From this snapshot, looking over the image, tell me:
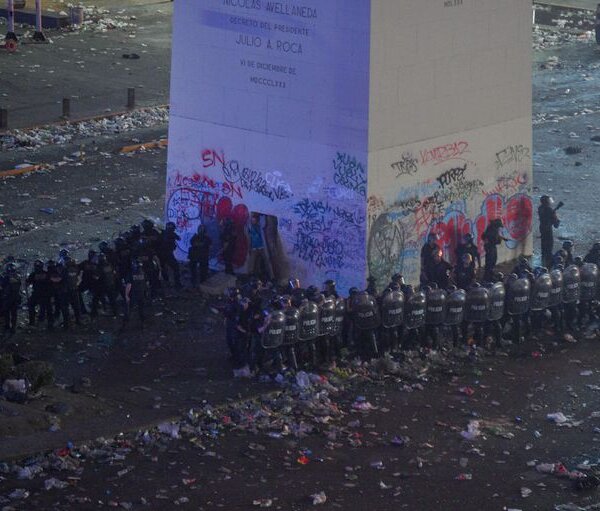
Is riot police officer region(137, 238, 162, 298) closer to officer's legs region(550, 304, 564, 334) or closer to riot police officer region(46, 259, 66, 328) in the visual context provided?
riot police officer region(46, 259, 66, 328)

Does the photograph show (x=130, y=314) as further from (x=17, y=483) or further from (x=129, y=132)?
(x=129, y=132)

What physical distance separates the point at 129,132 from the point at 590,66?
1921 cm

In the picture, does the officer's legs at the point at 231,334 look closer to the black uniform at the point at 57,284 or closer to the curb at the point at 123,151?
the black uniform at the point at 57,284

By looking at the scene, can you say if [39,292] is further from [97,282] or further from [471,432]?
[471,432]

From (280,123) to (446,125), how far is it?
126 inches

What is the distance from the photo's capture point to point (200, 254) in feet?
81.4

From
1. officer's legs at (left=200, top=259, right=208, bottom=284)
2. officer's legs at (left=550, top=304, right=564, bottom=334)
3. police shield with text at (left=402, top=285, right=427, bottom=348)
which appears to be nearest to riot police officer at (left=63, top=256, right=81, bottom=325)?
officer's legs at (left=200, top=259, right=208, bottom=284)

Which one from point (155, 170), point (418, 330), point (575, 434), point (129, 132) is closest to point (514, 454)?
point (575, 434)

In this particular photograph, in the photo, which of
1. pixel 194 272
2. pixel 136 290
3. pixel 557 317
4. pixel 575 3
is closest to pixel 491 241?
pixel 557 317

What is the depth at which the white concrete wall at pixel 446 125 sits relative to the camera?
23.8m

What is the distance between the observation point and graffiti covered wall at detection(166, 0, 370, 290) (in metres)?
23.7

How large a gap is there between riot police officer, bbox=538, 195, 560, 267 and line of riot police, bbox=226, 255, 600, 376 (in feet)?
10.1

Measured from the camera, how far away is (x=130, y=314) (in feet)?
77.0

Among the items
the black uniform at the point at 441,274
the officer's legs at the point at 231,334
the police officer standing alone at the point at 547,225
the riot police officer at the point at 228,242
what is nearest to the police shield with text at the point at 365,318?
the officer's legs at the point at 231,334
